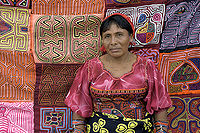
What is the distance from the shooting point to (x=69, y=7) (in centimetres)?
223

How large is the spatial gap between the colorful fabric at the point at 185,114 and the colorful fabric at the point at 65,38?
897 mm

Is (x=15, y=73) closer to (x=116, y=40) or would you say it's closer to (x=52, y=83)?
(x=52, y=83)

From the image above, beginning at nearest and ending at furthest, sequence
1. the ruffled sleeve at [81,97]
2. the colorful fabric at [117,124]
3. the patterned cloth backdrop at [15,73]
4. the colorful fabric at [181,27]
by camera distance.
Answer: the colorful fabric at [117,124], the ruffled sleeve at [81,97], the colorful fabric at [181,27], the patterned cloth backdrop at [15,73]

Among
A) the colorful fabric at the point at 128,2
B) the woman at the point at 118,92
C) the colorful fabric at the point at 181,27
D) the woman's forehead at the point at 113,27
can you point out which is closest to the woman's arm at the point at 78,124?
the woman at the point at 118,92

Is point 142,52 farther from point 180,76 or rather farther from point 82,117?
point 82,117

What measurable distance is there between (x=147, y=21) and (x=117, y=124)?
3.36ft

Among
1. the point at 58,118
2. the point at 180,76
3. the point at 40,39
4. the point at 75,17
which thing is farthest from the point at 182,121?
the point at 40,39

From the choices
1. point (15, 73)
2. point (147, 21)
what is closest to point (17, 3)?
point (15, 73)

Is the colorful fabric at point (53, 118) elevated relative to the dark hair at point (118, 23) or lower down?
lower down

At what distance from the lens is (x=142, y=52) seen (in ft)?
7.22

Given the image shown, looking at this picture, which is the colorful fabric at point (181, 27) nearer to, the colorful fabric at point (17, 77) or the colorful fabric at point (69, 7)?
the colorful fabric at point (69, 7)

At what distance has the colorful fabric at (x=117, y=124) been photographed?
5.62 feet

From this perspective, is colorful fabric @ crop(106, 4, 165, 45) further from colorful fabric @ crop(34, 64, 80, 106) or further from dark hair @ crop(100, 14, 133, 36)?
colorful fabric @ crop(34, 64, 80, 106)

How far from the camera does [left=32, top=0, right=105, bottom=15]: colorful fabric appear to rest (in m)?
2.22
